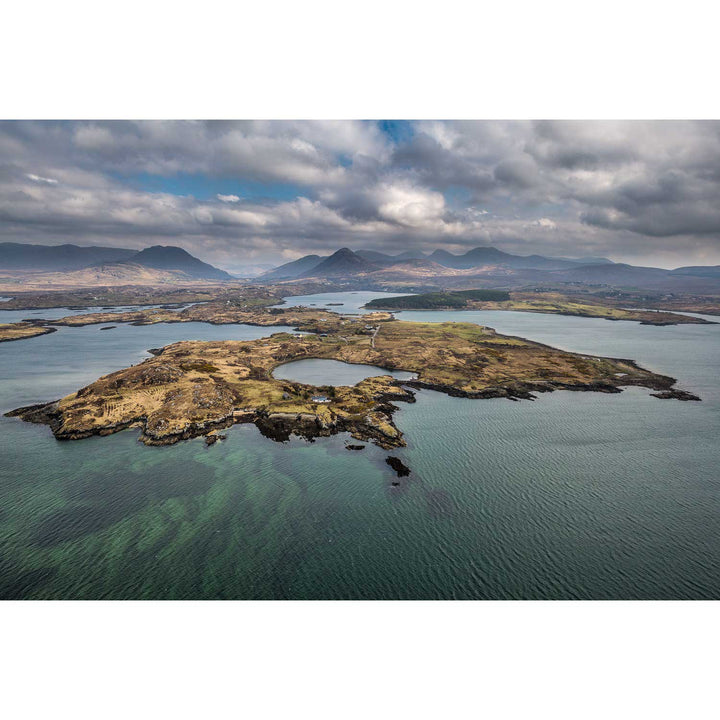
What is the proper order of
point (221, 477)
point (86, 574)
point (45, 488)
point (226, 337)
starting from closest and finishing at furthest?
point (86, 574), point (45, 488), point (221, 477), point (226, 337)

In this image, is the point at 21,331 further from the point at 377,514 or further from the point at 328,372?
the point at 377,514

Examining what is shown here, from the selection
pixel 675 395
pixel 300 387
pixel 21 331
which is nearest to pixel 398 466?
pixel 300 387

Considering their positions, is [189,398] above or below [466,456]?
above

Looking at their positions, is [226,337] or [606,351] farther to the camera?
[226,337]

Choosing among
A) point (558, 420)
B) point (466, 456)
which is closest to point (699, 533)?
point (466, 456)

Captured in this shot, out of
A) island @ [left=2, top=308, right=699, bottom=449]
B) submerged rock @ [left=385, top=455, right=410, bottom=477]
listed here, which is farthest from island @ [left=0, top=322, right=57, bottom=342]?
submerged rock @ [left=385, top=455, right=410, bottom=477]

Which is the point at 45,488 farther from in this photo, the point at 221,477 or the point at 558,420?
the point at 558,420

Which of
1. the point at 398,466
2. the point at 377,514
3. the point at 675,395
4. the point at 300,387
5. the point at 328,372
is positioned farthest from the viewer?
the point at 328,372
